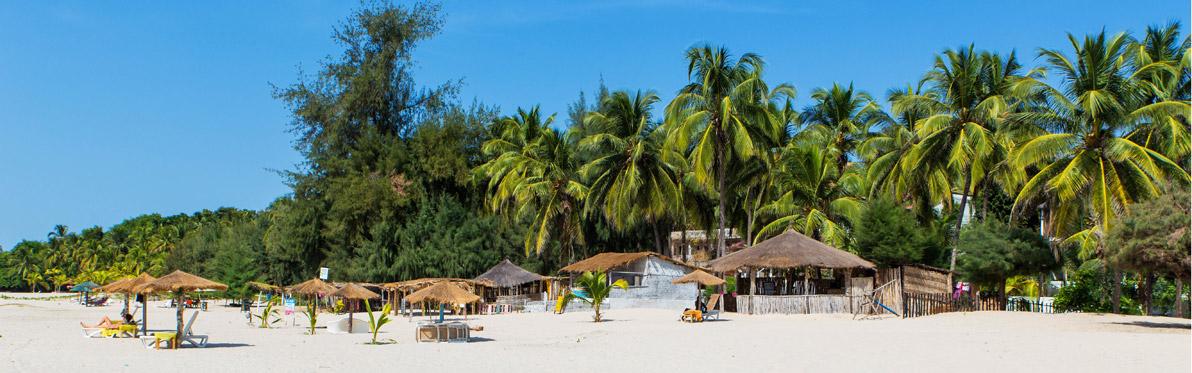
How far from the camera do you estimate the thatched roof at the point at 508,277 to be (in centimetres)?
3759

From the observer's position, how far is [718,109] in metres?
34.3

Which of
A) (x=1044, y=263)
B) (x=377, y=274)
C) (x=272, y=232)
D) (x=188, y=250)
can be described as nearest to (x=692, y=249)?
(x=377, y=274)

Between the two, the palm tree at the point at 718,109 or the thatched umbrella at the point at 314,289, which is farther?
the palm tree at the point at 718,109

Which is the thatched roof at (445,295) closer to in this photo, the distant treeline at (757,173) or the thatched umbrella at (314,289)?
the thatched umbrella at (314,289)

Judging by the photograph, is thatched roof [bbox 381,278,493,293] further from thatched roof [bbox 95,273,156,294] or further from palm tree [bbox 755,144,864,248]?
thatched roof [bbox 95,273,156,294]

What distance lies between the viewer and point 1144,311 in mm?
27906

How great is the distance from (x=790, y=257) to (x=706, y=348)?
10976 mm

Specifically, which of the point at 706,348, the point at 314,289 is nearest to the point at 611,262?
the point at 314,289

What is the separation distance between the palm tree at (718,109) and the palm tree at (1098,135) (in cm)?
1061

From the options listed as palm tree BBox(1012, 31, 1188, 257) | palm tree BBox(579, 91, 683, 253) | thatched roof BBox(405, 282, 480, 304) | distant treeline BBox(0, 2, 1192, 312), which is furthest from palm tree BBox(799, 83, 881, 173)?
thatched roof BBox(405, 282, 480, 304)

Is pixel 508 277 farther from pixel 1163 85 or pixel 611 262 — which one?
pixel 1163 85

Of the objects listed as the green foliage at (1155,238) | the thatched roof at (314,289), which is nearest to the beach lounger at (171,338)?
the thatched roof at (314,289)

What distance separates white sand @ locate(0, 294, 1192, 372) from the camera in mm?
14250

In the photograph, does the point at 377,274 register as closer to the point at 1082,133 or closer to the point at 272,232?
the point at 272,232
